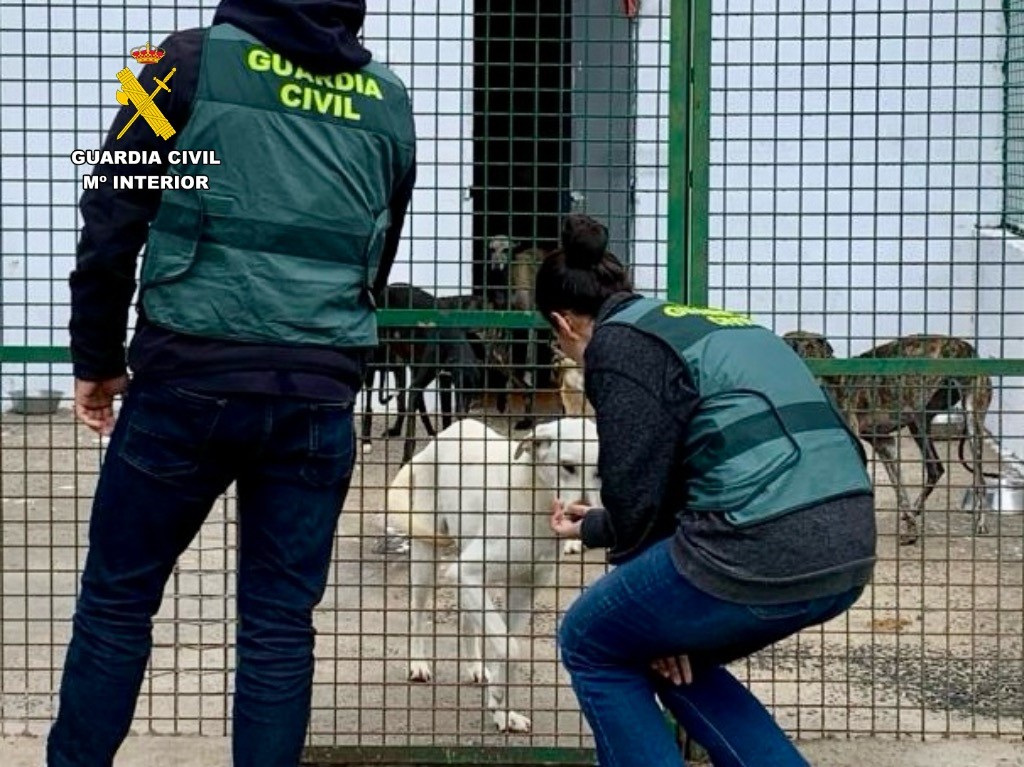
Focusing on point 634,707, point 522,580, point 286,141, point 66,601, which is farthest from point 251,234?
point 66,601

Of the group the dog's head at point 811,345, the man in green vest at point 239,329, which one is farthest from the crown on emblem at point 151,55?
the dog's head at point 811,345

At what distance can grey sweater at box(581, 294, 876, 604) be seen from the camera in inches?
170

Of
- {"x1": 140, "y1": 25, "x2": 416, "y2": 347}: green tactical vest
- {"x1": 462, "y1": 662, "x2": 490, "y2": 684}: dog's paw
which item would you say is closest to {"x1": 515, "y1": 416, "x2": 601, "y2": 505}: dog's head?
{"x1": 462, "y1": 662, "x2": 490, "y2": 684}: dog's paw

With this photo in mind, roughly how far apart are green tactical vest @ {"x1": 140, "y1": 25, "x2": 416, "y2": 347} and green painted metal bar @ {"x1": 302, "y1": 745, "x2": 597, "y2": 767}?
2108 mm

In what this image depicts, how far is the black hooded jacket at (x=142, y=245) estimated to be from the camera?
4.34m

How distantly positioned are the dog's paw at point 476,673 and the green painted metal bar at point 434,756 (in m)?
0.58

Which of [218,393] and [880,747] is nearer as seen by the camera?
[218,393]

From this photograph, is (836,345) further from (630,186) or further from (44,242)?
(44,242)

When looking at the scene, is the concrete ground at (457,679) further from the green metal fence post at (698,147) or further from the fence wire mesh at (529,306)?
the green metal fence post at (698,147)

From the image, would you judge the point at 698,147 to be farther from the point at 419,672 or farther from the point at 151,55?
the point at 419,672

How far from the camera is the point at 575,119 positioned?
6062 mm

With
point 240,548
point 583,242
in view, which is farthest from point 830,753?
point 240,548

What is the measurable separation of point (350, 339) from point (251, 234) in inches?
13.7

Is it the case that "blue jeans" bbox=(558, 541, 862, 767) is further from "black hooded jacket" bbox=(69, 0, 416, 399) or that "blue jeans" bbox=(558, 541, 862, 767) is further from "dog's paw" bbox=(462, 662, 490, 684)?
"dog's paw" bbox=(462, 662, 490, 684)
